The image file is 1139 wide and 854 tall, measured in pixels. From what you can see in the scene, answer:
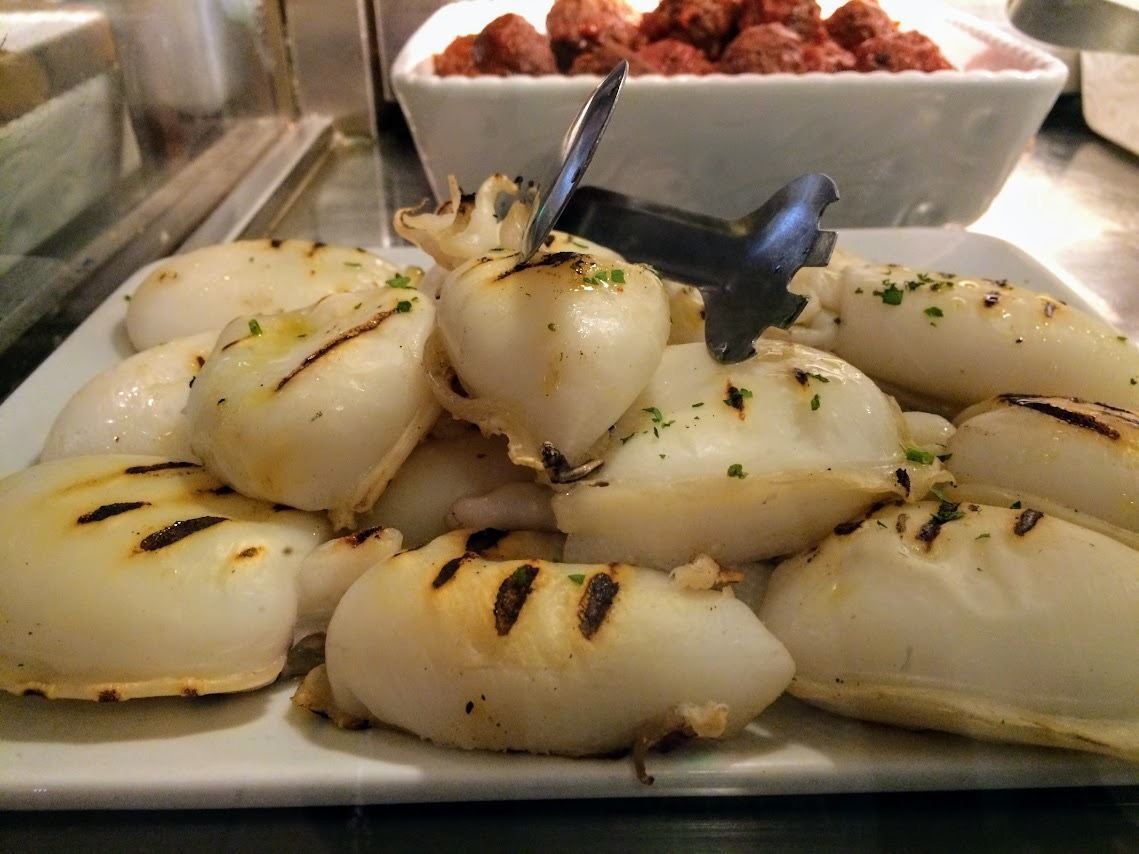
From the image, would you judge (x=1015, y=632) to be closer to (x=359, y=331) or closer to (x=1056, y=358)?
(x=1056, y=358)

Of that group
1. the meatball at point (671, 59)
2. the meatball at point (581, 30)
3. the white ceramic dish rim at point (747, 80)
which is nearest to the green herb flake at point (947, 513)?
the white ceramic dish rim at point (747, 80)

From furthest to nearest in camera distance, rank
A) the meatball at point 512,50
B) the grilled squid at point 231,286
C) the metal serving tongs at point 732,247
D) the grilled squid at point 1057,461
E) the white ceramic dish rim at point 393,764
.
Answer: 1. the meatball at point 512,50
2. the grilled squid at point 231,286
3. the metal serving tongs at point 732,247
4. the grilled squid at point 1057,461
5. the white ceramic dish rim at point 393,764

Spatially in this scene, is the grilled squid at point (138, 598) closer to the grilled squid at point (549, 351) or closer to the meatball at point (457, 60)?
the grilled squid at point (549, 351)

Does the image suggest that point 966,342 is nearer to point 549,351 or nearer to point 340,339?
point 549,351

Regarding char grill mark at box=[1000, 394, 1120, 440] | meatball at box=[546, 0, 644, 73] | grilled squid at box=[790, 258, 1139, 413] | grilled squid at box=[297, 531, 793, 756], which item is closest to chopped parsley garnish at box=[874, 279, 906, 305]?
grilled squid at box=[790, 258, 1139, 413]

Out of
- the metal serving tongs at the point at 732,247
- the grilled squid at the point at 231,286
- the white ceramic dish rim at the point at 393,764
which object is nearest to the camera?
the white ceramic dish rim at the point at 393,764

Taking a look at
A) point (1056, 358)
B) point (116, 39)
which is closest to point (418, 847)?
point (1056, 358)

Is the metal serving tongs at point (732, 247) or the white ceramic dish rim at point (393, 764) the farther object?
the metal serving tongs at point (732, 247)
